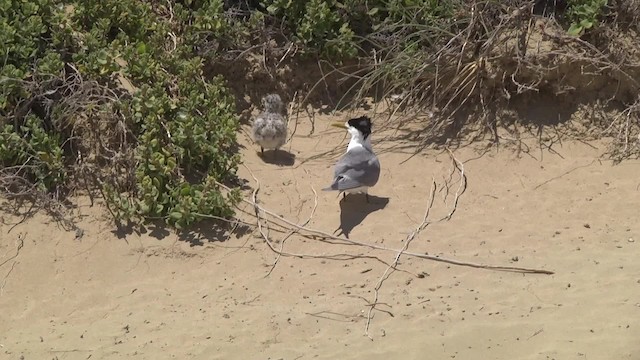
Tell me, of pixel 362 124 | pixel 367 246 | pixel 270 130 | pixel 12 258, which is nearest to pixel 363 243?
pixel 367 246

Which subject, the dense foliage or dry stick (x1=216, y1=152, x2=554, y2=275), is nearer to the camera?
dry stick (x1=216, y1=152, x2=554, y2=275)

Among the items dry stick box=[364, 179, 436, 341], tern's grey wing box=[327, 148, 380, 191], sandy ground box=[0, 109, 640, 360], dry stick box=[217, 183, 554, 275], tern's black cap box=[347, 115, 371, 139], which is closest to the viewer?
sandy ground box=[0, 109, 640, 360]

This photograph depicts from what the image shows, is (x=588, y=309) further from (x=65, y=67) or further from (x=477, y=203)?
(x=65, y=67)

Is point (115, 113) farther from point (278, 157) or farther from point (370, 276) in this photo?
point (370, 276)

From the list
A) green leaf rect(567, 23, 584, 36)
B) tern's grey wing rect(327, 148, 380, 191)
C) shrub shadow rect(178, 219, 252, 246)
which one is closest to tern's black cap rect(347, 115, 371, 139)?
tern's grey wing rect(327, 148, 380, 191)

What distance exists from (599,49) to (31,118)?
5.74 metres

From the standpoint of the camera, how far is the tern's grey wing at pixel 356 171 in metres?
7.90

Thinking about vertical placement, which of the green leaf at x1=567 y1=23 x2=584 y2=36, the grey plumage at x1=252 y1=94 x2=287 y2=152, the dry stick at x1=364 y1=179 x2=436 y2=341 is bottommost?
the dry stick at x1=364 y1=179 x2=436 y2=341

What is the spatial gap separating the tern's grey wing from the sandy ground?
35 cm

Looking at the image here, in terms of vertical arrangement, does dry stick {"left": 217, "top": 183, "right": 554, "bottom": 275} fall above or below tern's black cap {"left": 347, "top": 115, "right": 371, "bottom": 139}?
below

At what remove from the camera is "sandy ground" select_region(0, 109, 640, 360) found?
6141mm

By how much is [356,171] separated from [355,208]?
46cm

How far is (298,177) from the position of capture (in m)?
8.85

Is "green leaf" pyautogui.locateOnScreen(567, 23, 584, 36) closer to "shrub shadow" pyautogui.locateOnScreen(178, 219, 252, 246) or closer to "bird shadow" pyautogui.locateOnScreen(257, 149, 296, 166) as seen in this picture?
"bird shadow" pyautogui.locateOnScreen(257, 149, 296, 166)
